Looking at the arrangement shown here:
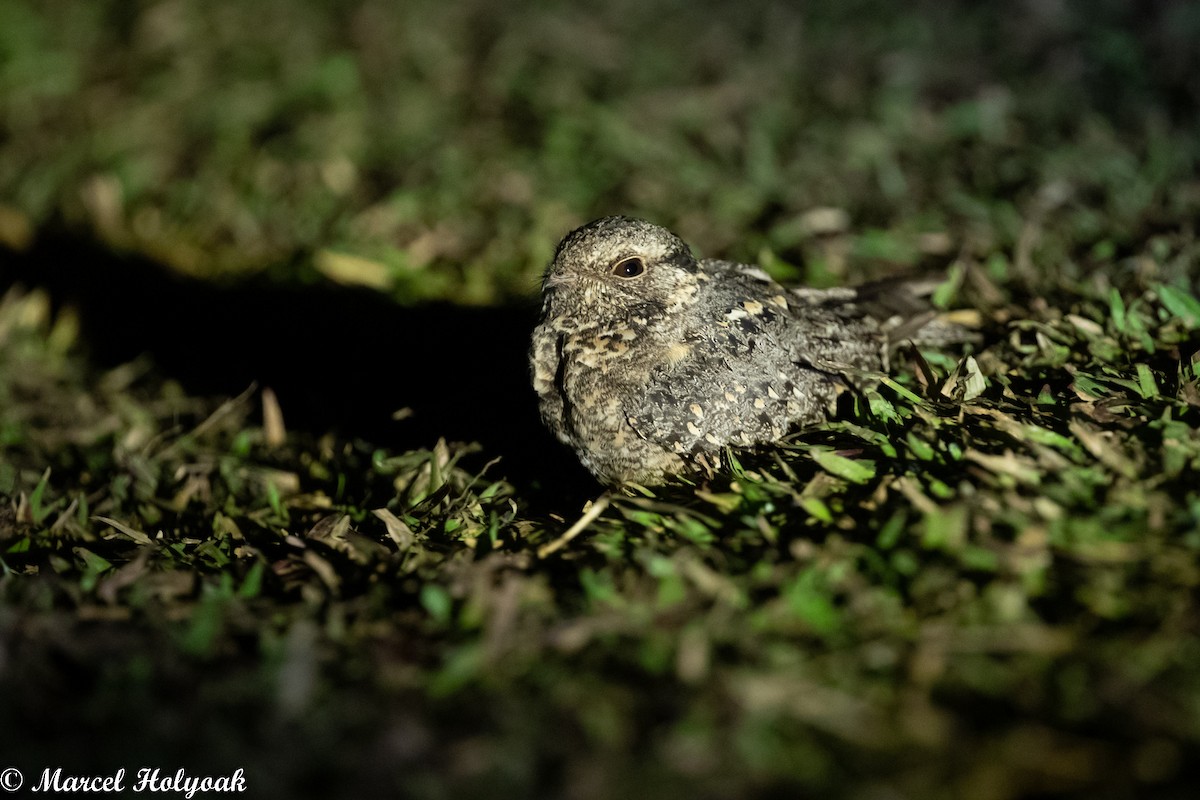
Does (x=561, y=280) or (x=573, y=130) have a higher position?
(x=573, y=130)

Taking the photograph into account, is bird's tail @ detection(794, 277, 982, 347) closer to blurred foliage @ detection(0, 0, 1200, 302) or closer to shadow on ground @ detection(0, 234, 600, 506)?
blurred foliage @ detection(0, 0, 1200, 302)

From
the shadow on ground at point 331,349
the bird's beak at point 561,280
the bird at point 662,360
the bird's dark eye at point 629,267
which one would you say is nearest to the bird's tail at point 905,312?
the bird at point 662,360

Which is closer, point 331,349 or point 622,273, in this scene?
point 622,273

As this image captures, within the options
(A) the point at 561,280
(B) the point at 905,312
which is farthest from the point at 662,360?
(B) the point at 905,312

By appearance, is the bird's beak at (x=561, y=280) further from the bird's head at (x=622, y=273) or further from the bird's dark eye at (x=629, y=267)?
the bird's dark eye at (x=629, y=267)

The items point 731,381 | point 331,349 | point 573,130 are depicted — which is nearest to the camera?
point 731,381

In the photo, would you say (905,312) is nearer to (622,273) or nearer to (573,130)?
(622,273)

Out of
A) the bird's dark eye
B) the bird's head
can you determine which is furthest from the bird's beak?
the bird's dark eye
